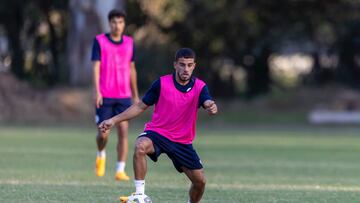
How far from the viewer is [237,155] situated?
2081 cm

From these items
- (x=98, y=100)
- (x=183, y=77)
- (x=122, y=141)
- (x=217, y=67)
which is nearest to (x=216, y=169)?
(x=122, y=141)

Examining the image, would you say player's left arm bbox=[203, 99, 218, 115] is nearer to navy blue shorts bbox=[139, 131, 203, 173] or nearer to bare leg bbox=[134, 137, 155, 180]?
navy blue shorts bbox=[139, 131, 203, 173]

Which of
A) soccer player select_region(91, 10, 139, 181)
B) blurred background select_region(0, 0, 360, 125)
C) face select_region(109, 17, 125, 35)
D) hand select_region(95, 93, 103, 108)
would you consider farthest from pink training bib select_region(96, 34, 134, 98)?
blurred background select_region(0, 0, 360, 125)

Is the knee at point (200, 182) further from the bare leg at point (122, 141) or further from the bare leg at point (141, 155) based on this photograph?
the bare leg at point (122, 141)

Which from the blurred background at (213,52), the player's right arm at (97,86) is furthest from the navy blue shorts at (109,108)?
the blurred background at (213,52)

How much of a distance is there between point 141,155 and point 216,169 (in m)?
6.83

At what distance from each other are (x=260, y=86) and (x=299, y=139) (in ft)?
41.9

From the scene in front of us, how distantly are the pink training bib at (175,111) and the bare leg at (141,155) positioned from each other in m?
0.21

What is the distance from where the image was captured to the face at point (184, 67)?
10164mm

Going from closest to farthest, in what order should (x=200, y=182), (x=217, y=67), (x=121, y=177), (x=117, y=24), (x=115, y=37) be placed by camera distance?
(x=200, y=182) → (x=121, y=177) → (x=117, y=24) → (x=115, y=37) → (x=217, y=67)

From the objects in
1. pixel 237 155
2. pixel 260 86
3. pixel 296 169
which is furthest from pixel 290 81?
pixel 296 169

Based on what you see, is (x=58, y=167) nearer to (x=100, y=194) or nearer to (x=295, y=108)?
(x=100, y=194)

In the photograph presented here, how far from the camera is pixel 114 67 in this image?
50.1 feet

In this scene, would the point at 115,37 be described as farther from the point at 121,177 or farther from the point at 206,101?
the point at 206,101
